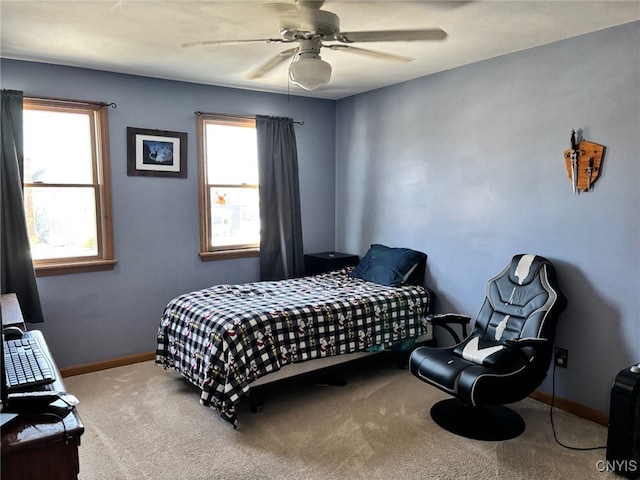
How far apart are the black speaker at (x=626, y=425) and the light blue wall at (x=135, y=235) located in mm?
3180

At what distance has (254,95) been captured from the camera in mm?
4551

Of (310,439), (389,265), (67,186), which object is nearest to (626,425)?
(310,439)

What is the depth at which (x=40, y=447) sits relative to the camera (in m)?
1.30

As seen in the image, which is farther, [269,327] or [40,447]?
[269,327]

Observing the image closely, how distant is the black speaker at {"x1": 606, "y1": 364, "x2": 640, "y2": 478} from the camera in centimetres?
237

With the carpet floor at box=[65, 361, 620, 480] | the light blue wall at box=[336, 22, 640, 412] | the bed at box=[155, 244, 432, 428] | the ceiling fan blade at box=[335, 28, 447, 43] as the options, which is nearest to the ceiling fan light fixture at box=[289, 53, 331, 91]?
the ceiling fan blade at box=[335, 28, 447, 43]

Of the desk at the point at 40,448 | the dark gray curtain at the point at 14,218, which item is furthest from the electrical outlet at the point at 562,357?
the dark gray curtain at the point at 14,218

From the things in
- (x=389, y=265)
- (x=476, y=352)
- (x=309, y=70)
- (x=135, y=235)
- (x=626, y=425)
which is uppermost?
(x=309, y=70)

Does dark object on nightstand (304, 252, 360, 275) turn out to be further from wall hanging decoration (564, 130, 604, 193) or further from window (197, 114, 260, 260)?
wall hanging decoration (564, 130, 604, 193)

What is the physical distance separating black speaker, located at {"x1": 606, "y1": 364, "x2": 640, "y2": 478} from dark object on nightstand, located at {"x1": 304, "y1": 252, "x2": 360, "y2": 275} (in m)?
2.68

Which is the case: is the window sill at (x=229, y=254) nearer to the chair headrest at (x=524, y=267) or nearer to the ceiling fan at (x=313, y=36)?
the ceiling fan at (x=313, y=36)

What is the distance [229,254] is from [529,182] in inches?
105

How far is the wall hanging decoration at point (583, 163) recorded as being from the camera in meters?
2.94

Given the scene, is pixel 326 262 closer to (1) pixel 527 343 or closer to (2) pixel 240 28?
(1) pixel 527 343
